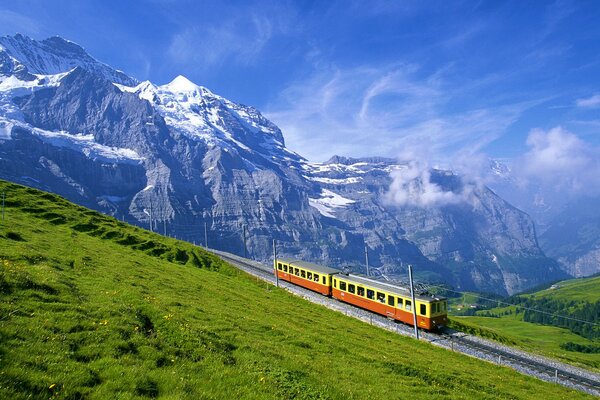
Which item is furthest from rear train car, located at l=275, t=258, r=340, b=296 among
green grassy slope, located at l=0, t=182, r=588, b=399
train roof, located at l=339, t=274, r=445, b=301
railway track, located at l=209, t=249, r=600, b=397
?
green grassy slope, located at l=0, t=182, r=588, b=399

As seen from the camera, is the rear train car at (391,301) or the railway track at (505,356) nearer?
the railway track at (505,356)

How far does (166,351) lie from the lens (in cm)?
1445

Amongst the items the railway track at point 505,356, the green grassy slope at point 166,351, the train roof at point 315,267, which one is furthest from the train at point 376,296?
the green grassy slope at point 166,351

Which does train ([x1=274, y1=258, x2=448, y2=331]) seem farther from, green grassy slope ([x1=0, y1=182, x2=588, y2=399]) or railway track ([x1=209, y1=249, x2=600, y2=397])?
green grassy slope ([x1=0, y1=182, x2=588, y2=399])

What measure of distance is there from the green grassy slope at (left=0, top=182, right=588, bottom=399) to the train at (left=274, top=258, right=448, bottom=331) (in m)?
15.2

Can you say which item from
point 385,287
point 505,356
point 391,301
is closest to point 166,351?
point 505,356

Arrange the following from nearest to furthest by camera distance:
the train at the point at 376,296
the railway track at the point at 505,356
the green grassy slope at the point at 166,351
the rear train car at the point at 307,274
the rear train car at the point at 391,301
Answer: the green grassy slope at the point at 166,351
the railway track at the point at 505,356
the rear train car at the point at 391,301
the train at the point at 376,296
the rear train car at the point at 307,274

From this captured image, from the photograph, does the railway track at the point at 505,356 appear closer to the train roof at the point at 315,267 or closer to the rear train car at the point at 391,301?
the rear train car at the point at 391,301

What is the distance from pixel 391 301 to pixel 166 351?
41.2 meters

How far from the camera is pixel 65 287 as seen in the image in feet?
61.0

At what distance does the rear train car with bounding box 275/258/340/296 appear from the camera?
62.8 metres

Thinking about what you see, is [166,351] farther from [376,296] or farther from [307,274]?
[307,274]

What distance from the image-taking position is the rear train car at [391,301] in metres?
47.1

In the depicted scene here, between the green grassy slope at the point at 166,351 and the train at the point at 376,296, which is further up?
the green grassy slope at the point at 166,351
